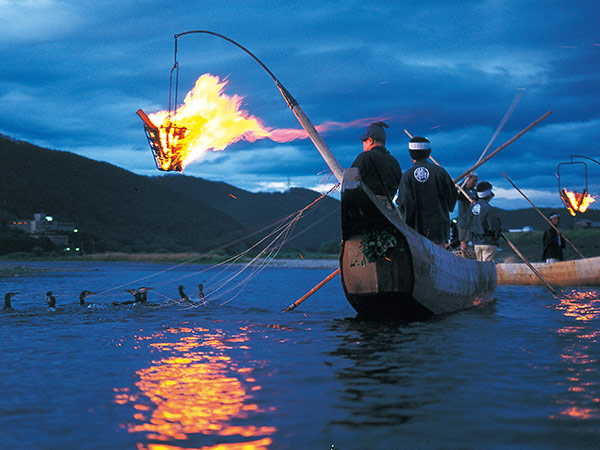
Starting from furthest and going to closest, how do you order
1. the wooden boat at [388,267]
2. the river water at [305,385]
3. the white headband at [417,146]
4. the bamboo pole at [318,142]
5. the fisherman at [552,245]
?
the fisherman at [552,245]
the white headband at [417,146]
the bamboo pole at [318,142]
the wooden boat at [388,267]
the river water at [305,385]

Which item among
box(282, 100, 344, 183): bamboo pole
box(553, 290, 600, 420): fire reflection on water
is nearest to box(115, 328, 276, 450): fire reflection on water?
box(553, 290, 600, 420): fire reflection on water

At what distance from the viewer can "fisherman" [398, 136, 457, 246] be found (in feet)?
31.4

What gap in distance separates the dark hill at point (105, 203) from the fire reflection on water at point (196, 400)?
90.1m

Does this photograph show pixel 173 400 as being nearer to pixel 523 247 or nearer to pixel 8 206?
pixel 523 247

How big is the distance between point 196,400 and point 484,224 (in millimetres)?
11357

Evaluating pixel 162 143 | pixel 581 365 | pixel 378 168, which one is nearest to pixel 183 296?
pixel 162 143

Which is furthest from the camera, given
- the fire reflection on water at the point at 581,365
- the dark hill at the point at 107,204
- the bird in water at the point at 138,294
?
the dark hill at the point at 107,204

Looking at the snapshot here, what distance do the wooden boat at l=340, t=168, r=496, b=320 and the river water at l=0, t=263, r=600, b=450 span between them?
32cm

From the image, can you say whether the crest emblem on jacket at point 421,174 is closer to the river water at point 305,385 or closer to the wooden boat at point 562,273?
the river water at point 305,385

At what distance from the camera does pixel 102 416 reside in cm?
416

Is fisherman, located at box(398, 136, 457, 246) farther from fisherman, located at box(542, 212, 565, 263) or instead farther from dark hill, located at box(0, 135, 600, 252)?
dark hill, located at box(0, 135, 600, 252)

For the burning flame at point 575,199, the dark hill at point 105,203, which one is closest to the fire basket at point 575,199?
the burning flame at point 575,199

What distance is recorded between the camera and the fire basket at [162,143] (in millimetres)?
9406

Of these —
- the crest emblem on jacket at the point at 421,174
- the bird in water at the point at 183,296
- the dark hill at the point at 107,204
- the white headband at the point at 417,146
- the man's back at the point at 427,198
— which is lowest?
the bird in water at the point at 183,296
